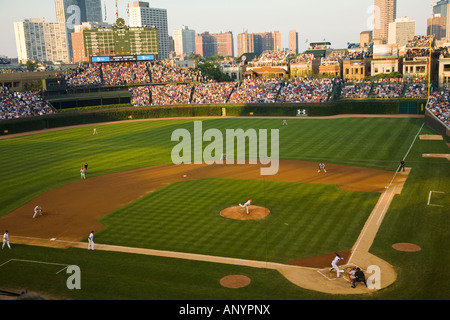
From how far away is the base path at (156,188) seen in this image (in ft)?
69.1

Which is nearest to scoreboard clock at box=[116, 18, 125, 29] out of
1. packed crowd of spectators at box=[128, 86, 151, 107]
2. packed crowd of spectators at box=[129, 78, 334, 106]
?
packed crowd of spectators at box=[128, 86, 151, 107]

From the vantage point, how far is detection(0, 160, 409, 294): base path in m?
21.1

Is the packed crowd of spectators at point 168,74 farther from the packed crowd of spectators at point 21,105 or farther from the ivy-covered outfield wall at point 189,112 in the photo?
the packed crowd of spectators at point 21,105

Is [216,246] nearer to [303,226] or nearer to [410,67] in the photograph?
[303,226]

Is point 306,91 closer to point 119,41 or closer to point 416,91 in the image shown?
point 416,91

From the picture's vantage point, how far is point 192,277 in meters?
20.6

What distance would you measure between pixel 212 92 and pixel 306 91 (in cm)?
2114

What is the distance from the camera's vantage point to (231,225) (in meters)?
27.1

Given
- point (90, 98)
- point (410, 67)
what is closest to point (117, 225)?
point (90, 98)

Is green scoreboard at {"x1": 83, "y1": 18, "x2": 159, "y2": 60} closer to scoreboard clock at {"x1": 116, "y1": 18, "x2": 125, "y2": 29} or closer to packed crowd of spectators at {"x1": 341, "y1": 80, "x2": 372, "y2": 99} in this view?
scoreboard clock at {"x1": 116, "y1": 18, "x2": 125, "y2": 29}

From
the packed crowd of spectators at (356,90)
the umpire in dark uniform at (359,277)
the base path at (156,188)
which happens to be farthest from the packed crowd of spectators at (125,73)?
the umpire in dark uniform at (359,277)

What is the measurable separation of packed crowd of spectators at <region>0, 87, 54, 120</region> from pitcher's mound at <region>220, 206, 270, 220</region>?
57332 millimetres

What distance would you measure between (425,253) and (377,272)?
3716mm

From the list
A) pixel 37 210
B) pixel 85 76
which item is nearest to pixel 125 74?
A: pixel 85 76
